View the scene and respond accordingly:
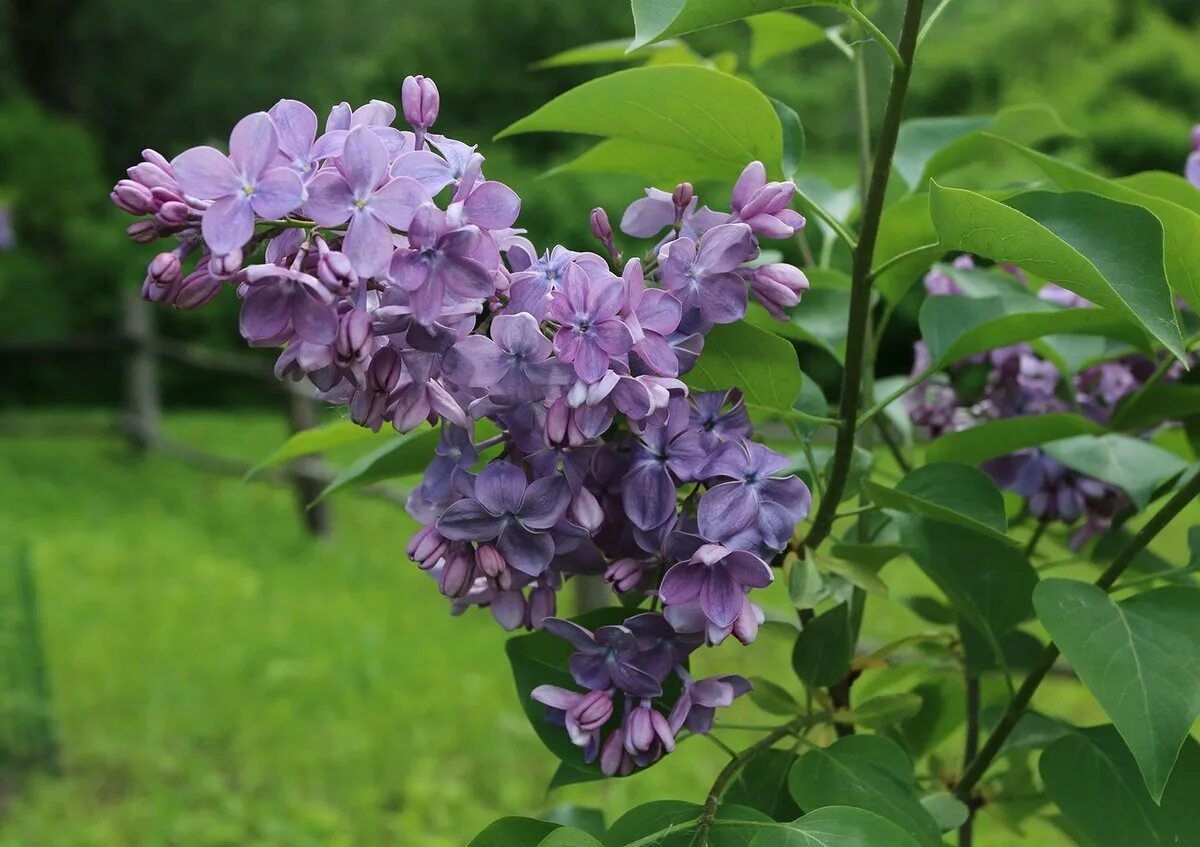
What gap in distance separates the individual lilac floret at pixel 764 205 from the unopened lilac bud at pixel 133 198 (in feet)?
0.62

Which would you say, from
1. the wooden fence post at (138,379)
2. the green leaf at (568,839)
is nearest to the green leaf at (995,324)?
the green leaf at (568,839)

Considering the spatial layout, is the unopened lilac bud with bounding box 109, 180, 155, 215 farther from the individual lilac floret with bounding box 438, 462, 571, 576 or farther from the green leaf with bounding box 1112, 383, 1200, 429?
the green leaf with bounding box 1112, 383, 1200, 429

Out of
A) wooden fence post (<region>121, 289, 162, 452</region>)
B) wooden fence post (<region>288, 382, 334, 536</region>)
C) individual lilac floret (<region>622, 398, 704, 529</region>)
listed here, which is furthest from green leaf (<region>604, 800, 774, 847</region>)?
wooden fence post (<region>121, 289, 162, 452</region>)

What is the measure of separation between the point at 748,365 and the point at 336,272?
0.15 metres

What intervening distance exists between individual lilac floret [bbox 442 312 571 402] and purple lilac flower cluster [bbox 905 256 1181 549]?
1.05 feet

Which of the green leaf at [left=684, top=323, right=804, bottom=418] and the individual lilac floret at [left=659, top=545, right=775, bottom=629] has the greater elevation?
the green leaf at [left=684, top=323, right=804, bottom=418]

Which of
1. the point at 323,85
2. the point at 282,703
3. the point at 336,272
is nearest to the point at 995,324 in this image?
the point at 336,272

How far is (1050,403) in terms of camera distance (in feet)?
2.06

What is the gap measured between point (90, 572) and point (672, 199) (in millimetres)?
3485

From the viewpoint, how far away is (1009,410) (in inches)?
25.0

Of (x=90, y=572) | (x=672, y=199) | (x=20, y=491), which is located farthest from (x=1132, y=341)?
(x=20, y=491)

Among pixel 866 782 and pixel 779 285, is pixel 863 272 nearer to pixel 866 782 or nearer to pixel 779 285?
pixel 779 285

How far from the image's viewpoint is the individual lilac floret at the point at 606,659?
0.41 metres

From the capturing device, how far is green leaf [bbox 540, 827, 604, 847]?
15.6 inches
